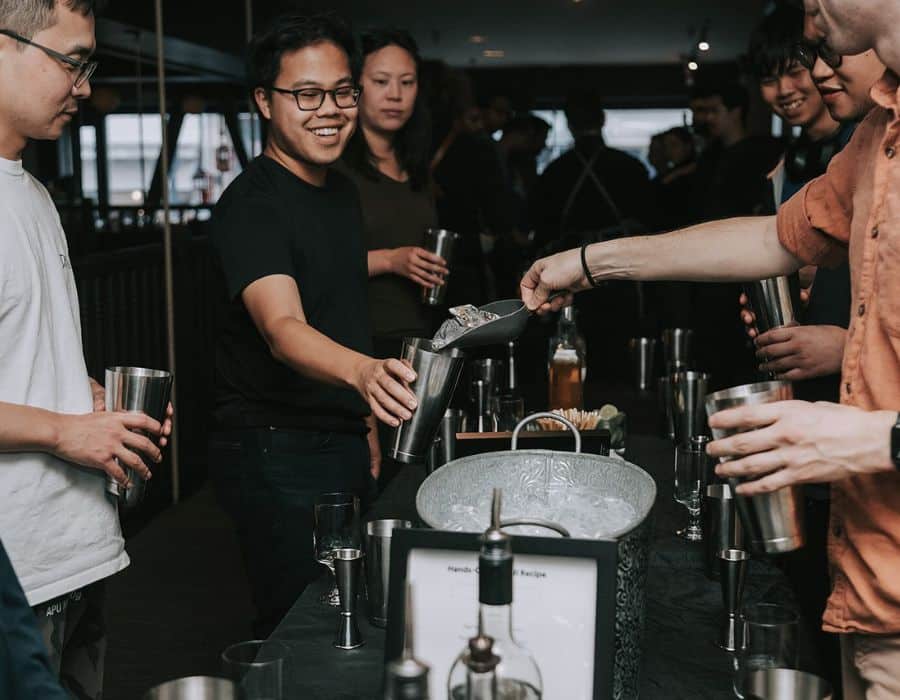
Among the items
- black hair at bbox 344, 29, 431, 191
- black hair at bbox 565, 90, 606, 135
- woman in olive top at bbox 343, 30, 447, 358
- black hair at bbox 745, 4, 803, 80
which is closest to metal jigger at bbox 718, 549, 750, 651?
woman in olive top at bbox 343, 30, 447, 358

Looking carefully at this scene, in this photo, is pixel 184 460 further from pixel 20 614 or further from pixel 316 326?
pixel 20 614

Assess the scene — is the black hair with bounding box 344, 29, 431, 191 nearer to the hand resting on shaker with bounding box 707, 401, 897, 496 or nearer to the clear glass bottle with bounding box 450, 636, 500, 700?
the hand resting on shaker with bounding box 707, 401, 897, 496

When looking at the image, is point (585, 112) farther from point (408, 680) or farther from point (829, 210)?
point (408, 680)

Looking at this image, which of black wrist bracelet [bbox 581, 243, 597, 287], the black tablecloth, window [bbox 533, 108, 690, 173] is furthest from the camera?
window [bbox 533, 108, 690, 173]

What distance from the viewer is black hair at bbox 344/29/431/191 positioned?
10.7ft

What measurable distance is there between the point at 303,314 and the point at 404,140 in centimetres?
136

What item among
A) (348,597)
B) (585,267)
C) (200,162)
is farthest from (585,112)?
(348,597)

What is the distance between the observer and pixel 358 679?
1442 millimetres

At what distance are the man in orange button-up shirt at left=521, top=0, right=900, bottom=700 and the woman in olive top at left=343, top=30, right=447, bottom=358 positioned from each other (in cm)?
177

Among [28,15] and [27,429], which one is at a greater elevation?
[28,15]

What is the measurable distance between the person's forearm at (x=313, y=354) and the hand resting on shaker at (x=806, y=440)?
815 mm

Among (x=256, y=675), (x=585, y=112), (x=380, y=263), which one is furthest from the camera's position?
(x=585, y=112)

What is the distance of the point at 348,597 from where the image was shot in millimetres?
1560

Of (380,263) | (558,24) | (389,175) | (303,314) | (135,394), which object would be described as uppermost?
(558,24)
